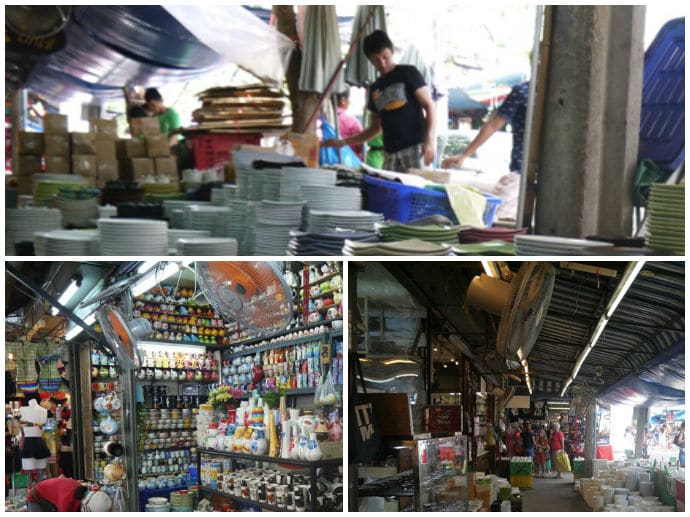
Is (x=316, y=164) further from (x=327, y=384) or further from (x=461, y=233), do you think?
(x=327, y=384)

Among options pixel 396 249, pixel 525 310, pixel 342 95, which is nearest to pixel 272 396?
pixel 396 249

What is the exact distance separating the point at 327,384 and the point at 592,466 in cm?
106

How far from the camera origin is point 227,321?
9.68 feet

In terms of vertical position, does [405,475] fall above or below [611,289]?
below

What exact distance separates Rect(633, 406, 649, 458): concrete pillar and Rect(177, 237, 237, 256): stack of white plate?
5.40 ft

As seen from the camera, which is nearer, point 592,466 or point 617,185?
point 592,466

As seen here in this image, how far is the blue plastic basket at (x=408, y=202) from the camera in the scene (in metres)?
3.83

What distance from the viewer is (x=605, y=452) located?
121 inches

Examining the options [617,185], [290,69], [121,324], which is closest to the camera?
[121,324]

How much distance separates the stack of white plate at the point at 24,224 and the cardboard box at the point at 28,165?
1598mm

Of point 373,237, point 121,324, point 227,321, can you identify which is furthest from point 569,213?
point 121,324

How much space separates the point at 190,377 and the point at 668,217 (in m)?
1.83

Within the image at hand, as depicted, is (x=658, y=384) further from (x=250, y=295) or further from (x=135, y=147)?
(x=135, y=147)

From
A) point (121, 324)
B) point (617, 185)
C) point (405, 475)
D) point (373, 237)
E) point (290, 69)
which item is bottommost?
point (405, 475)
